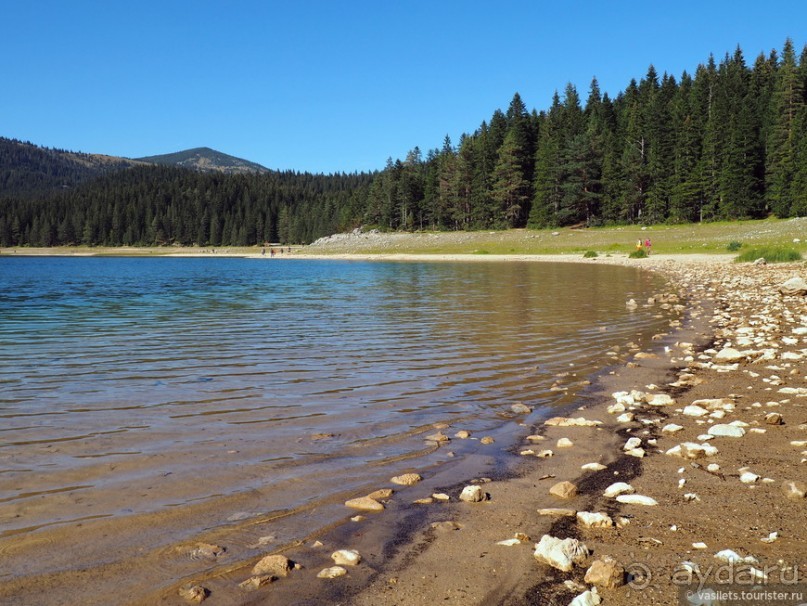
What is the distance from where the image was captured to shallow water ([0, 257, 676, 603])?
4500 millimetres

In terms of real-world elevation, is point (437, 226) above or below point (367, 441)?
above

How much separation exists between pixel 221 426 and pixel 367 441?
195 cm

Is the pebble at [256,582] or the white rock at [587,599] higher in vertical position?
the white rock at [587,599]

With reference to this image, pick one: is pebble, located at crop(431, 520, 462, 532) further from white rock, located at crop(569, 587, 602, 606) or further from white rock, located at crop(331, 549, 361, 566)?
white rock, located at crop(569, 587, 602, 606)

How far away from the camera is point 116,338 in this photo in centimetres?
1438

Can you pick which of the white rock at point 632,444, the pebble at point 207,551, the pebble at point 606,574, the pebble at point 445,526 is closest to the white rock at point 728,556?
the pebble at point 606,574

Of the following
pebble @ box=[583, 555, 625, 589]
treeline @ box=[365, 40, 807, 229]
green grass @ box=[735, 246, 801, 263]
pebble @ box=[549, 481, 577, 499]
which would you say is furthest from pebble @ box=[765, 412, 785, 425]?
treeline @ box=[365, 40, 807, 229]

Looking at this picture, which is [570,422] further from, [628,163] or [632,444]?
[628,163]

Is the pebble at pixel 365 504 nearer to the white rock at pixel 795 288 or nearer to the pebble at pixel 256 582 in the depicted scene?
the pebble at pixel 256 582

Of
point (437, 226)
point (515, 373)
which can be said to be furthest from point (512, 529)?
point (437, 226)

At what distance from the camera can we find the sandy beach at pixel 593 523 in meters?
3.42

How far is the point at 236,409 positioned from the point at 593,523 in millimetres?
5224

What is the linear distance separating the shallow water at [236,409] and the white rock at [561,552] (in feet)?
5.57

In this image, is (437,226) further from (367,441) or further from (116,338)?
(367,441)
